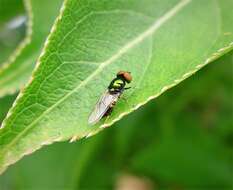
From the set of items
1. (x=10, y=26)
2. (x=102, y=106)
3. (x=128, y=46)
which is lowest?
(x=102, y=106)

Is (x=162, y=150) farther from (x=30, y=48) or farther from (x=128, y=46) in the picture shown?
(x=128, y=46)

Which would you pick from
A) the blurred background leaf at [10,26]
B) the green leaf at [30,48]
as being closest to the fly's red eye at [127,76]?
the green leaf at [30,48]

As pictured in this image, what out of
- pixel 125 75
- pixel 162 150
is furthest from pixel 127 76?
pixel 162 150

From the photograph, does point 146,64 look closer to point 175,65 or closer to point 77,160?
point 175,65

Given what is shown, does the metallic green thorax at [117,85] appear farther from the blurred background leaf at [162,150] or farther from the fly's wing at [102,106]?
the blurred background leaf at [162,150]

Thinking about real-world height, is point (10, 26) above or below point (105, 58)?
above

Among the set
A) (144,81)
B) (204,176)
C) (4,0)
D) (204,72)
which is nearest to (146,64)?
(144,81)
